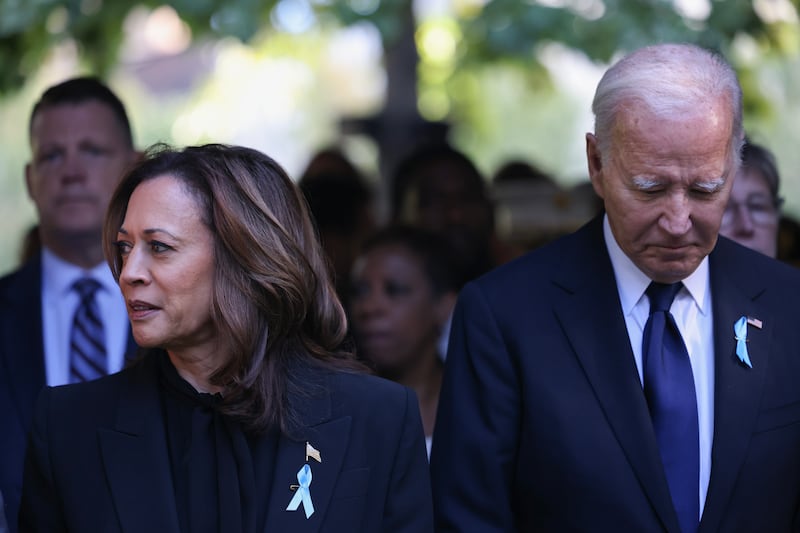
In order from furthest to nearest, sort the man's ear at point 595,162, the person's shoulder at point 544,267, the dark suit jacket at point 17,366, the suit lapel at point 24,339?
the suit lapel at point 24,339, the dark suit jacket at point 17,366, the person's shoulder at point 544,267, the man's ear at point 595,162

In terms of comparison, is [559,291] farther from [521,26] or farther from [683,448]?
[521,26]

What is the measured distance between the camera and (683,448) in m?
3.45

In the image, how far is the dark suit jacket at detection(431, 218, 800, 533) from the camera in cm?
342

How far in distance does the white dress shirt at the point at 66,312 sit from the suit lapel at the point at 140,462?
1227 mm

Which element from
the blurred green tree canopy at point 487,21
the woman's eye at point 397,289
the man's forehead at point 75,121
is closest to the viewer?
the man's forehead at point 75,121

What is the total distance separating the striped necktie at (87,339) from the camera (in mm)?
4621

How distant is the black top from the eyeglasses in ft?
6.90

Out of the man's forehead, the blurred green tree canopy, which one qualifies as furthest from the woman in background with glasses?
the man's forehead

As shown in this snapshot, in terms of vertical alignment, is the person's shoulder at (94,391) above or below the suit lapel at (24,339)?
above

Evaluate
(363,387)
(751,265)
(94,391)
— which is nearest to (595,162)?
(751,265)

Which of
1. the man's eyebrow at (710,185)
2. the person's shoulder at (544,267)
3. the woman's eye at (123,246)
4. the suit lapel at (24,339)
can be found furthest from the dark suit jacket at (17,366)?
the man's eyebrow at (710,185)

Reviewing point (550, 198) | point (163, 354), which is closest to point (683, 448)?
point (163, 354)

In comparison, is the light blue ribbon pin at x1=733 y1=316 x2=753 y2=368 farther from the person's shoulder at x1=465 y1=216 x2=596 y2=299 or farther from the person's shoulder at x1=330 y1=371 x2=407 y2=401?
the person's shoulder at x1=330 y1=371 x2=407 y2=401

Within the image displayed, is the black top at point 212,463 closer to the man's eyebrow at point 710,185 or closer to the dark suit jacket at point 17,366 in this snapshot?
the dark suit jacket at point 17,366
